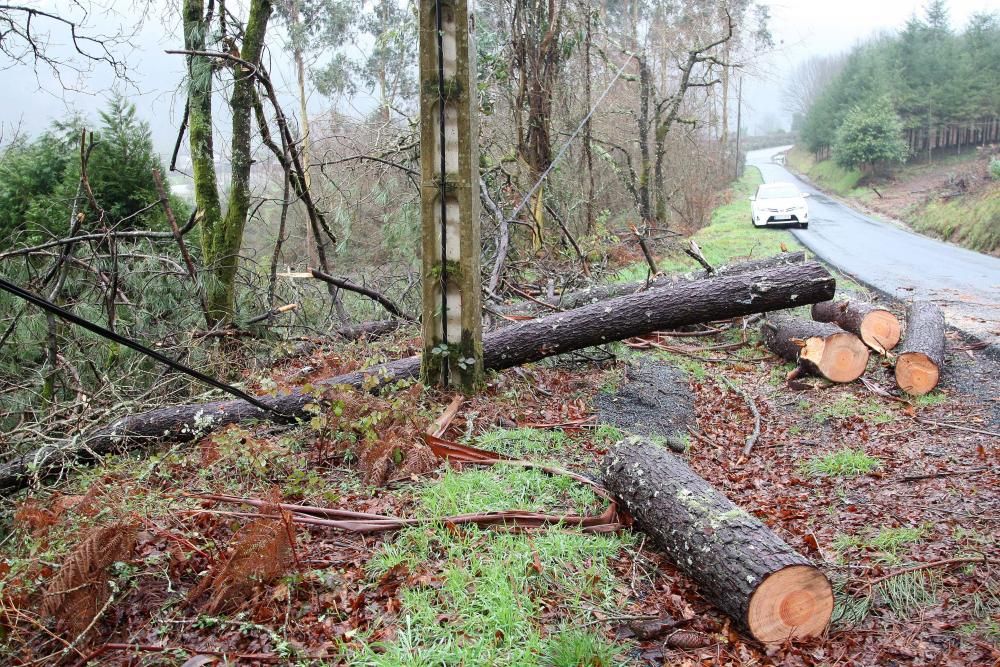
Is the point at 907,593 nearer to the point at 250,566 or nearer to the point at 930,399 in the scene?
the point at 250,566

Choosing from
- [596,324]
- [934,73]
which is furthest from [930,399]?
[934,73]

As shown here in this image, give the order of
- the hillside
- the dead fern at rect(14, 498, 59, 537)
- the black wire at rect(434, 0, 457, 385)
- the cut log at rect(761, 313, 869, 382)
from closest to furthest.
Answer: the dead fern at rect(14, 498, 59, 537), the black wire at rect(434, 0, 457, 385), the cut log at rect(761, 313, 869, 382), the hillside

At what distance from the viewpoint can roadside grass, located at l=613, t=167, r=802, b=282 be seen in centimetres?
1248

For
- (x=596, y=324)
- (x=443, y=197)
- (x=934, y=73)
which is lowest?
(x=596, y=324)

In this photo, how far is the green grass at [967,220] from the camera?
57.3ft

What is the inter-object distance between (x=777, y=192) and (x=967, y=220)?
592 centimetres

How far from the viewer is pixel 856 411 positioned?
619cm

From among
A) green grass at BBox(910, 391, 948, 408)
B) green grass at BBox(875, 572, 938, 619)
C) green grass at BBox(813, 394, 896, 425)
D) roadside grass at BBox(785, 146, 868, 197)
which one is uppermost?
roadside grass at BBox(785, 146, 868, 197)

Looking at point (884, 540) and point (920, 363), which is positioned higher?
point (920, 363)

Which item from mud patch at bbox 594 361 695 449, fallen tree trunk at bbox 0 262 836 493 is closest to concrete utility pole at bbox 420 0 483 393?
fallen tree trunk at bbox 0 262 836 493

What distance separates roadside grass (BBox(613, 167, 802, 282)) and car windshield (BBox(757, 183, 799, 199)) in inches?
40.5

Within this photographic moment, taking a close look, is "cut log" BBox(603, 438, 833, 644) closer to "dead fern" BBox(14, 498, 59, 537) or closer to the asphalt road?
"dead fern" BBox(14, 498, 59, 537)

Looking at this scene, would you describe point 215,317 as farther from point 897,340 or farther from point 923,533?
point 897,340

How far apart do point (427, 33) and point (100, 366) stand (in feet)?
15.8
